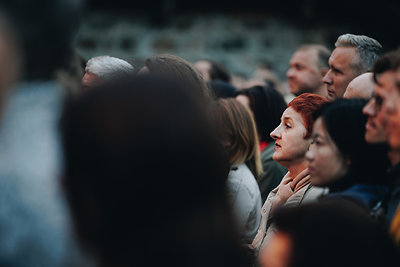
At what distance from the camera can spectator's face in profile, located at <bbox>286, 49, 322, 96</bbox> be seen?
438cm

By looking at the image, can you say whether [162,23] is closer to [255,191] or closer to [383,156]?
[255,191]

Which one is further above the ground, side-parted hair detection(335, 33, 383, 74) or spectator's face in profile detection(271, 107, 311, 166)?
side-parted hair detection(335, 33, 383, 74)

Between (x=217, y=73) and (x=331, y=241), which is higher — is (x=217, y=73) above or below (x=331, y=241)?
below

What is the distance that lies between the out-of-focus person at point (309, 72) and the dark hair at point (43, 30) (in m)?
3.17

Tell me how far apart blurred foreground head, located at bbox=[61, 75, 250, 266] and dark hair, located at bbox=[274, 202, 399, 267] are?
0.31 metres

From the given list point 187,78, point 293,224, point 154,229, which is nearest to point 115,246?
point 154,229

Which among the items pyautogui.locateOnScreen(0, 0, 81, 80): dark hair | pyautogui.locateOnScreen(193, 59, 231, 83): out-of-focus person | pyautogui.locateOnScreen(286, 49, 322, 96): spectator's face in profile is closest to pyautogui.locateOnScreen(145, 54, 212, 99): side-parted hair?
pyautogui.locateOnScreen(0, 0, 81, 80): dark hair

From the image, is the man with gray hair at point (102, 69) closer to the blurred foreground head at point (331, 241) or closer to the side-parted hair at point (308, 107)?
the side-parted hair at point (308, 107)

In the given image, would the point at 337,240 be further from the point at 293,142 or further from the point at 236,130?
the point at 236,130

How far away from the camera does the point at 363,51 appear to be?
342cm

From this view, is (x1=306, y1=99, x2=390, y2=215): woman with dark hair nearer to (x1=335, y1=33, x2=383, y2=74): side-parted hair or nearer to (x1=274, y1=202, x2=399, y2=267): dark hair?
(x1=274, y1=202, x2=399, y2=267): dark hair

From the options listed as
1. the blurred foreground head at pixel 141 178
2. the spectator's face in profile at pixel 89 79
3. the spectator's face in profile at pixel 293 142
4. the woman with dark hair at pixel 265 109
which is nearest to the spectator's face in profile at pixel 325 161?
the spectator's face in profile at pixel 293 142

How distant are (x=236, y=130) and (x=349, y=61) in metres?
0.86

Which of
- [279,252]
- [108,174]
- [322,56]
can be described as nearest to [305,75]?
[322,56]
